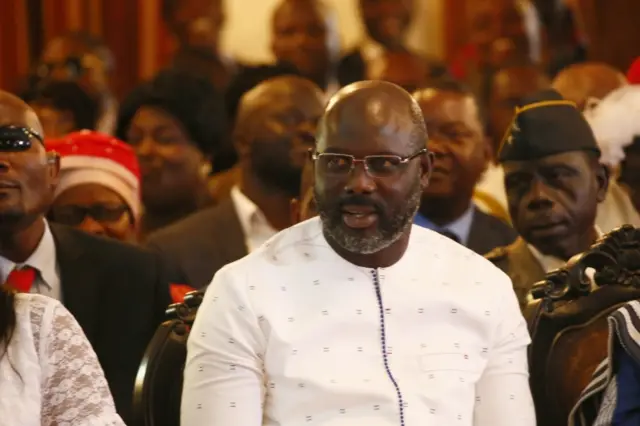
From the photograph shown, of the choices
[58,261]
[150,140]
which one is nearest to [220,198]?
[150,140]

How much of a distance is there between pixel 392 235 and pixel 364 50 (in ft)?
12.5

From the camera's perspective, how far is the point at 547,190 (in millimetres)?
3480

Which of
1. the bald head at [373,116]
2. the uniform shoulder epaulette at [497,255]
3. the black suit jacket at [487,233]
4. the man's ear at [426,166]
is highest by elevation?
the bald head at [373,116]

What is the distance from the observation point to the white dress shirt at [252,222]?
4.26 meters

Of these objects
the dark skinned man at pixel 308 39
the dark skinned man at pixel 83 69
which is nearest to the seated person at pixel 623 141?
the dark skinned man at pixel 308 39

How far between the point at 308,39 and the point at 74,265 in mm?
2656

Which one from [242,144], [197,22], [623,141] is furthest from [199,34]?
[623,141]

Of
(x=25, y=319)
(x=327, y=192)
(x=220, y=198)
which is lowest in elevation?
(x=220, y=198)

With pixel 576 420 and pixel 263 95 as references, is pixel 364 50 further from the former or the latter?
pixel 576 420

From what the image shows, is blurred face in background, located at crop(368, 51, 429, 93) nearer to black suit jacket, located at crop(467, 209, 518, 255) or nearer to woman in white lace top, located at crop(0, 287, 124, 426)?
black suit jacket, located at crop(467, 209, 518, 255)

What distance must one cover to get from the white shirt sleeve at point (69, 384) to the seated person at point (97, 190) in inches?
45.7

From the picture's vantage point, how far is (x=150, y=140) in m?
4.65

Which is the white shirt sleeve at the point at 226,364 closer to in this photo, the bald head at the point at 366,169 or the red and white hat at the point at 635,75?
the bald head at the point at 366,169

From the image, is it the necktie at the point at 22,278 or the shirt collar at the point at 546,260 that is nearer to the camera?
the necktie at the point at 22,278
